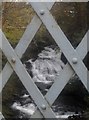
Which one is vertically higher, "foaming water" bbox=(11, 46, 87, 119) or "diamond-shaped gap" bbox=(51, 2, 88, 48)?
"diamond-shaped gap" bbox=(51, 2, 88, 48)

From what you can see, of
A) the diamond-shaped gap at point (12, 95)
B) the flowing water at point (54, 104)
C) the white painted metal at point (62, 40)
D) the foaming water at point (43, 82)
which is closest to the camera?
the white painted metal at point (62, 40)

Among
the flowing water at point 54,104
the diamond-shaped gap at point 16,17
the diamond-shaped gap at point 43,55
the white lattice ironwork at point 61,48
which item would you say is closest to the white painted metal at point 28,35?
the white lattice ironwork at point 61,48

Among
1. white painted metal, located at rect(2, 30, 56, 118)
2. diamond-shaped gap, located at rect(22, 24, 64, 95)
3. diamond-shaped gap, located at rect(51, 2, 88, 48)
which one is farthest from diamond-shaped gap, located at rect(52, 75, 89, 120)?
white painted metal, located at rect(2, 30, 56, 118)

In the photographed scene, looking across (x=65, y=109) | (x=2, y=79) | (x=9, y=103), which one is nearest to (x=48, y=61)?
(x=65, y=109)

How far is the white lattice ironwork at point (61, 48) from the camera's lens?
1.04 metres

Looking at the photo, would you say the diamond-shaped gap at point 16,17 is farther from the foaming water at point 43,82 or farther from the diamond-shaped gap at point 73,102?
the diamond-shaped gap at point 73,102

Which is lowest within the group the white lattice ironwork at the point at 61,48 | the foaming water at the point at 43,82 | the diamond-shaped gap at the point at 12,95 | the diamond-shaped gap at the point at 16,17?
the foaming water at the point at 43,82

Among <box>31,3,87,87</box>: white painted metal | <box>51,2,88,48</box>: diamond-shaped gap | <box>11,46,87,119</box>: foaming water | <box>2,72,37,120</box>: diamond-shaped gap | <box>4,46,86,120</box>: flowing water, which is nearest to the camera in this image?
<box>31,3,87,87</box>: white painted metal

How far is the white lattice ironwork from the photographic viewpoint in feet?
3.40

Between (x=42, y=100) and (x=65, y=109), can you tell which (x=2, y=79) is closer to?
(x=42, y=100)

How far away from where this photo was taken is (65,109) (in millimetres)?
2672

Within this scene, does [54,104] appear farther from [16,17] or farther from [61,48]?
[16,17]

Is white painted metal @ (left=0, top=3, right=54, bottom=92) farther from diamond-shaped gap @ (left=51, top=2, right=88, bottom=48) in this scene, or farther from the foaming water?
diamond-shaped gap @ (left=51, top=2, right=88, bottom=48)

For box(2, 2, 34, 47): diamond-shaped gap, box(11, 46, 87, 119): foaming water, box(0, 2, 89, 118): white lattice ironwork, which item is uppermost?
box(0, 2, 89, 118): white lattice ironwork
